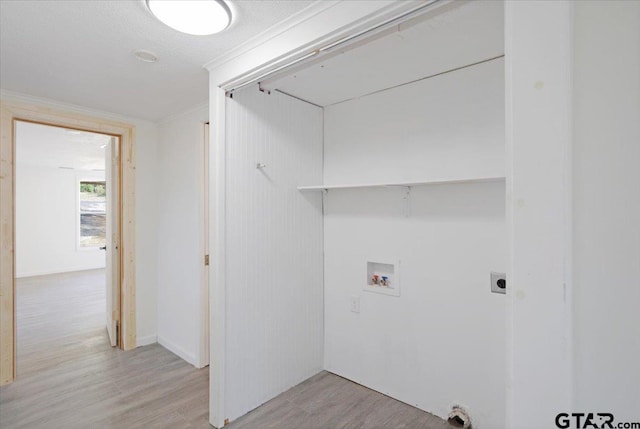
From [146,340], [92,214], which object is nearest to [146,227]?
[146,340]

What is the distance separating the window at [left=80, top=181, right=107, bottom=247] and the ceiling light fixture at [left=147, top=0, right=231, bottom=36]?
7778 millimetres

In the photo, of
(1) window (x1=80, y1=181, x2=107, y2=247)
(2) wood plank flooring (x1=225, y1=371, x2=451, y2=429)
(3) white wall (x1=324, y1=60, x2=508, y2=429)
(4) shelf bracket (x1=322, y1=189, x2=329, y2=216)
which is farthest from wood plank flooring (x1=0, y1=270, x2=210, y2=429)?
(1) window (x1=80, y1=181, x2=107, y2=247)

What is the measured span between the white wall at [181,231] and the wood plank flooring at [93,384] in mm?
285

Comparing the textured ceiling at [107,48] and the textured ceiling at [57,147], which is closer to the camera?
the textured ceiling at [107,48]

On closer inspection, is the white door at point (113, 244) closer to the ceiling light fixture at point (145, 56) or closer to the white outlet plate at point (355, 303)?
the ceiling light fixture at point (145, 56)

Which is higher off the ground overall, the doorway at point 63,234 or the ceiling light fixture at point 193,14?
the ceiling light fixture at point 193,14

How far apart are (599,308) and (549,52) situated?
75 cm

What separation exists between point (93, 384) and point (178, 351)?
28.2 inches

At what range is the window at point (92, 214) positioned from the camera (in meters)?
7.86

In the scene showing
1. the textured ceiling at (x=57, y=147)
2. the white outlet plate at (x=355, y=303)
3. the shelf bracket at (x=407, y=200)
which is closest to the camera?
the shelf bracket at (x=407, y=200)

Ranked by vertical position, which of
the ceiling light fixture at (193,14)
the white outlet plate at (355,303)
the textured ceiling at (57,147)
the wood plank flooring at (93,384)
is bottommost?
the wood plank flooring at (93,384)

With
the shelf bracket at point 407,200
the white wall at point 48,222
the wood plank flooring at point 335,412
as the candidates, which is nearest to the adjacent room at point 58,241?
the white wall at point 48,222

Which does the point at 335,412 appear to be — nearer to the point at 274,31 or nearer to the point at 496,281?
the point at 496,281

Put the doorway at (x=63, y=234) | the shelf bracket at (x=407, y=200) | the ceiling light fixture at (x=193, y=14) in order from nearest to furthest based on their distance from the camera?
the ceiling light fixture at (x=193, y=14), the shelf bracket at (x=407, y=200), the doorway at (x=63, y=234)
